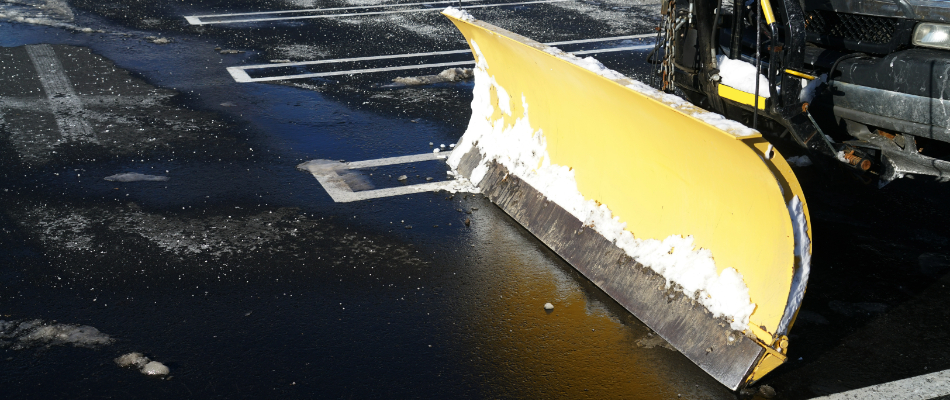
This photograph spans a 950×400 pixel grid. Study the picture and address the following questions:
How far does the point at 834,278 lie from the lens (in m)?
4.67

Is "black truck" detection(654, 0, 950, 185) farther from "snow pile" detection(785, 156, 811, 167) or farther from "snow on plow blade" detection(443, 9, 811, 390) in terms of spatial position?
"snow pile" detection(785, 156, 811, 167)

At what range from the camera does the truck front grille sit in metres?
4.58

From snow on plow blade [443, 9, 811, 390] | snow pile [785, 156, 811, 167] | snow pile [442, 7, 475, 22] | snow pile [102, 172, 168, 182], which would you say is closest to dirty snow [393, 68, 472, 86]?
snow pile [442, 7, 475, 22]

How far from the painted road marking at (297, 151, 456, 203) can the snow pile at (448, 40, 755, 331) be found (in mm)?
306

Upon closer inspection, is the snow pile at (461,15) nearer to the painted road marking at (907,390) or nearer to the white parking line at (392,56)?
the painted road marking at (907,390)

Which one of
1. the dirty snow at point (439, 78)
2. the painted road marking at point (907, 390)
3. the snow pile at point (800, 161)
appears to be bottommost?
the painted road marking at point (907, 390)

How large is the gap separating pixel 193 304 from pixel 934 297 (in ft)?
13.8

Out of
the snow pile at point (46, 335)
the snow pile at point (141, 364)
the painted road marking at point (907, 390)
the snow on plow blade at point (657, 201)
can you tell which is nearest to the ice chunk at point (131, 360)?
the snow pile at point (141, 364)

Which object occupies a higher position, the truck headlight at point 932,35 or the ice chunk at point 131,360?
the truck headlight at point 932,35

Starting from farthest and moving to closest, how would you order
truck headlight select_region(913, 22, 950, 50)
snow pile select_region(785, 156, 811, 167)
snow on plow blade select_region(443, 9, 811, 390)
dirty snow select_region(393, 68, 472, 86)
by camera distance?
dirty snow select_region(393, 68, 472, 86)
snow pile select_region(785, 156, 811, 167)
truck headlight select_region(913, 22, 950, 50)
snow on plow blade select_region(443, 9, 811, 390)

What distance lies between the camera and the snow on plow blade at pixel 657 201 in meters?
3.41

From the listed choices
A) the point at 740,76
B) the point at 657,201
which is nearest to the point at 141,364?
the point at 657,201

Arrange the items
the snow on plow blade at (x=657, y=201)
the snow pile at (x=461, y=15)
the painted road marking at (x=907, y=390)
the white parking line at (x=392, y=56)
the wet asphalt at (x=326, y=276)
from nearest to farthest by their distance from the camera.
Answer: the snow on plow blade at (x=657, y=201) < the painted road marking at (x=907, y=390) < the wet asphalt at (x=326, y=276) < the snow pile at (x=461, y=15) < the white parking line at (x=392, y=56)

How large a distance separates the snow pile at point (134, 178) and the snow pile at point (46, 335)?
216cm
